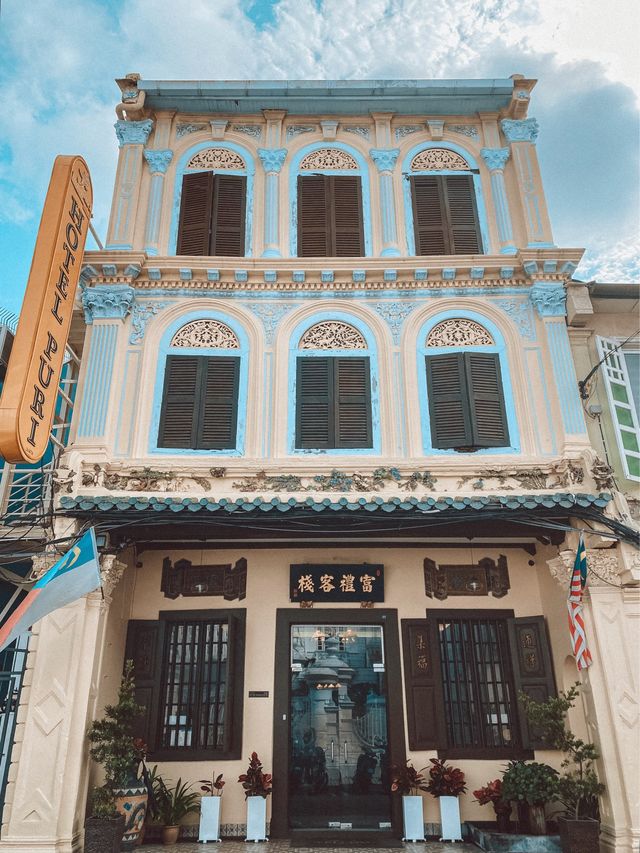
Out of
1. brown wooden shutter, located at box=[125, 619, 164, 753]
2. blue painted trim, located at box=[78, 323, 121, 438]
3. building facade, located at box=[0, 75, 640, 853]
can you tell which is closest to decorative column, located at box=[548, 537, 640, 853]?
building facade, located at box=[0, 75, 640, 853]

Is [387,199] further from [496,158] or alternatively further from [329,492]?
[329,492]

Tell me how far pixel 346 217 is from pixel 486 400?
445 centimetres

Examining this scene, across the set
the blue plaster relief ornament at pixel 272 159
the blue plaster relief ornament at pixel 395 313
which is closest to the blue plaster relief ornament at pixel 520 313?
the blue plaster relief ornament at pixel 395 313

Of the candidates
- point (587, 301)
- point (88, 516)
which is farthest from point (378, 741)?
point (587, 301)

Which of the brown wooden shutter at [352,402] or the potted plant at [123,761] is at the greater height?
the brown wooden shutter at [352,402]

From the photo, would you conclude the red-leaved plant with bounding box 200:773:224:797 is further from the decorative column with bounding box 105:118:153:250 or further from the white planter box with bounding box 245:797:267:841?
the decorative column with bounding box 105:118:153:250

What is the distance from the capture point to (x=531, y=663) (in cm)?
938

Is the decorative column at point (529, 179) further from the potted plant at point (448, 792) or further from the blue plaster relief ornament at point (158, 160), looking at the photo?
the potted plant at point (448, 792)

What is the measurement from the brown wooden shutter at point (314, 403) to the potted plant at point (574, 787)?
4.80 m

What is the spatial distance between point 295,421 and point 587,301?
5436 millimetres

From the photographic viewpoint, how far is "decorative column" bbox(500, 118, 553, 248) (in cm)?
1095

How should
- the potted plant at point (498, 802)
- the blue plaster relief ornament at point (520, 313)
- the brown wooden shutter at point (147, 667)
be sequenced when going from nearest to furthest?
1. the potted plant at point (498, 802)
2. the brown wooden shutter at point (147, 667)
3. the blue plaster relief ornament at point (520, 313)

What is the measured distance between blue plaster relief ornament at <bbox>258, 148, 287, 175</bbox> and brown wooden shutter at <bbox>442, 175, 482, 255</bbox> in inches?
126

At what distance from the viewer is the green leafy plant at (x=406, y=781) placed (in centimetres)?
862
